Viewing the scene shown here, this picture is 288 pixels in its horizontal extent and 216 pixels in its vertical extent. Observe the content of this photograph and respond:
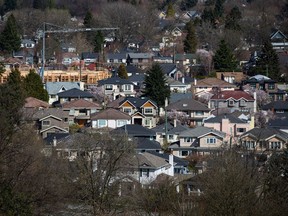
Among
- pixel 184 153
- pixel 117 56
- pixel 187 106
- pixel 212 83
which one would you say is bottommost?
pixel 184 153

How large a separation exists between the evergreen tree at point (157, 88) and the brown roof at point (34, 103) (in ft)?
7.11

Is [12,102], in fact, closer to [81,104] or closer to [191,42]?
[81,104]

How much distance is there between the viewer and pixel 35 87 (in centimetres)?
1900

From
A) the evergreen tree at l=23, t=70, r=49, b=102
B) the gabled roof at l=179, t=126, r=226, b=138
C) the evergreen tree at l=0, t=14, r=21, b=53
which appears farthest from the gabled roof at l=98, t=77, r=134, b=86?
the evergreen tree at l=0, t=14, r=21, b=53

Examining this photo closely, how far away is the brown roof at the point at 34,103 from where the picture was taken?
1762cm

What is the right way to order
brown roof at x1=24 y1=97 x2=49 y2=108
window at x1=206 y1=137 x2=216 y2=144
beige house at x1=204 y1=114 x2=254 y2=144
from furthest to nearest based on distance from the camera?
1. brown roof at x1=24 y1=97 x2=49 y2=108
2. beige house at x1=204 y1=114 x2=254 y2=144
3. window at x1=206 y1=137 x2=216 y2=144

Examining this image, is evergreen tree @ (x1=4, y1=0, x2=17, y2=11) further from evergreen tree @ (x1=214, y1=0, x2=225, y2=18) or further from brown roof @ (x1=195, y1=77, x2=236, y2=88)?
brown roof @ (x1=195, y1=77, x2=236, y2=88)

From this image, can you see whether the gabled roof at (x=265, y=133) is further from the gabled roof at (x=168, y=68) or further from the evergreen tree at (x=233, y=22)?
the evergreen tree at (x=233, y=22)

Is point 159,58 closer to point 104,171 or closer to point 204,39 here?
point 204,39

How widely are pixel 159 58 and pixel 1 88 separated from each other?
437 inches

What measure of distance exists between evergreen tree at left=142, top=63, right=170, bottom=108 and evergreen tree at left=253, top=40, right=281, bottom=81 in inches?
156

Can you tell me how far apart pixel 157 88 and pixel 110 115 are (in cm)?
197

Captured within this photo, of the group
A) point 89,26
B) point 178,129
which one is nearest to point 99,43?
Answer: point 89,26

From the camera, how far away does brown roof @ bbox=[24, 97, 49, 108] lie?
694 inches
